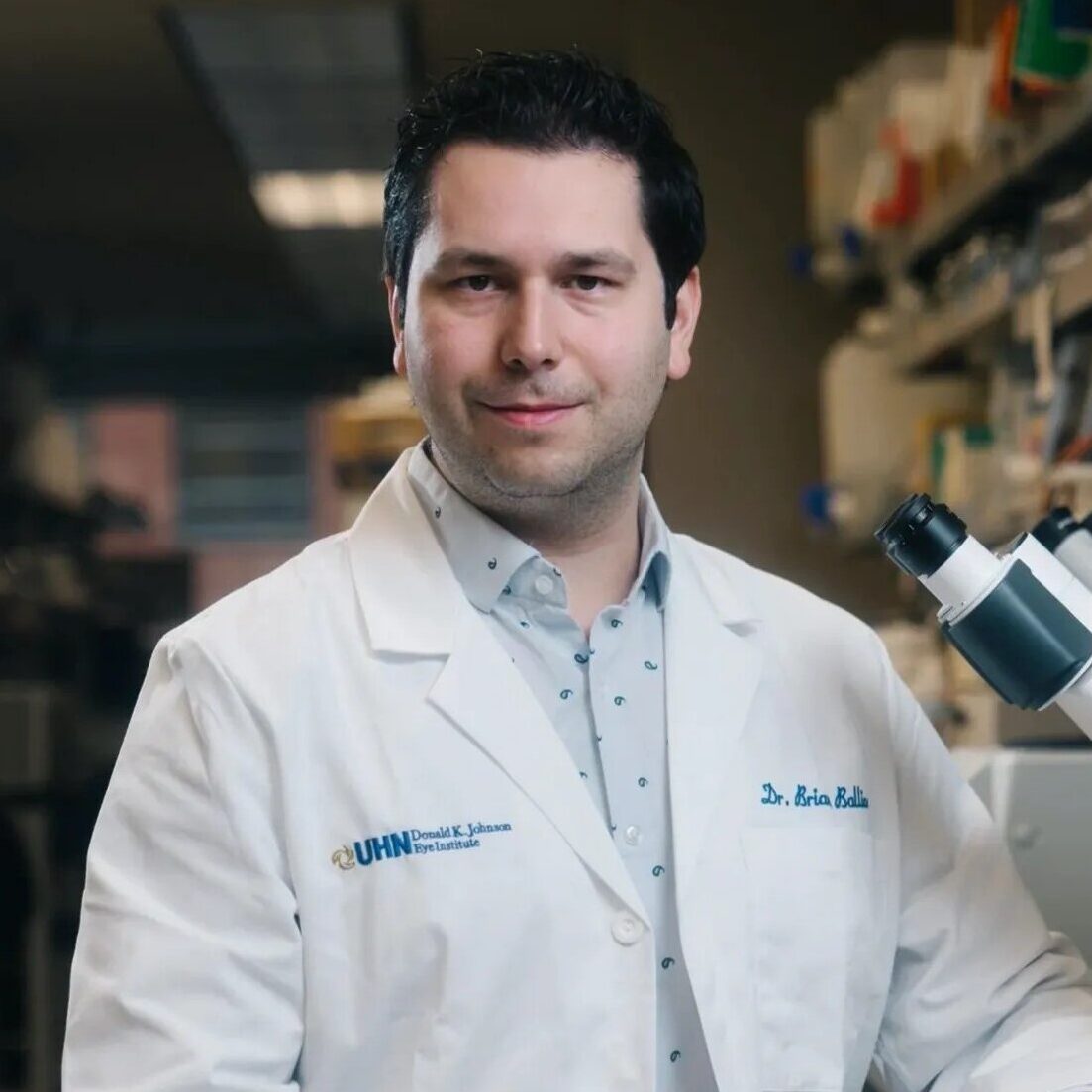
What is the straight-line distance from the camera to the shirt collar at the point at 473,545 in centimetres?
148

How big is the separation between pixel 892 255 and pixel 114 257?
4765 mm

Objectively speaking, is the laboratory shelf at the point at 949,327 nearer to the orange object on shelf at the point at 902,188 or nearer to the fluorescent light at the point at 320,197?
the orange object on shelf at the point at 902,188

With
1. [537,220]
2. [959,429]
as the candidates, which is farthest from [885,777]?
[959,429]

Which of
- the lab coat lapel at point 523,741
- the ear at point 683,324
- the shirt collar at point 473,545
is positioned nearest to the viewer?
the lab coat lapel at point 523,741

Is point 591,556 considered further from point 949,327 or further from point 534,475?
point 949,327

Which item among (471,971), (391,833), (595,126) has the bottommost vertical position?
(471,971)

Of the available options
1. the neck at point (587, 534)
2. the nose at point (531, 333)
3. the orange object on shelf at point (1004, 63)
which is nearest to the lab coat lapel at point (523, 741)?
the neck at point (587, 534)

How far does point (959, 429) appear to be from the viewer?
2.82 meters

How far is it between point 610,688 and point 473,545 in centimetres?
17

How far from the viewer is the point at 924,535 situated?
1.27m

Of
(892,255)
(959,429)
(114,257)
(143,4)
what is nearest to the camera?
(959,429)

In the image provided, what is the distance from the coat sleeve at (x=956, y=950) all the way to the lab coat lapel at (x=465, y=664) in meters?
0.31

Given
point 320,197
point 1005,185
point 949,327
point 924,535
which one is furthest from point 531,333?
point 320,197

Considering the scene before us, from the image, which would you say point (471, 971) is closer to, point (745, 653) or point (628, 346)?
point (745, 653)
